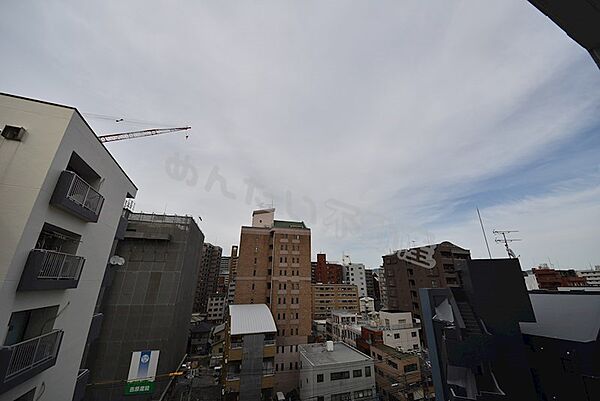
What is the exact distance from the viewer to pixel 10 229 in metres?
6.26

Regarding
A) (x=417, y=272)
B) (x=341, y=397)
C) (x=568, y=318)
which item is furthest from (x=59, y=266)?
(x=417, y=272)

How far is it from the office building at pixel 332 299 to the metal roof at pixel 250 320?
117ft

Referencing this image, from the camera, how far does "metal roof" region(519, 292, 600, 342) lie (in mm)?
6776

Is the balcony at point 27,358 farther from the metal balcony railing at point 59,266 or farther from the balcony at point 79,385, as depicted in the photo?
the balcony at point 79,385

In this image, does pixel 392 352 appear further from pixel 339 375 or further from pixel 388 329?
pixel 339 375

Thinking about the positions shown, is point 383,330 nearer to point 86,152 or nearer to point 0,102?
point 86,152

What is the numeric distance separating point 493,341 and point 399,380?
23.6 metres

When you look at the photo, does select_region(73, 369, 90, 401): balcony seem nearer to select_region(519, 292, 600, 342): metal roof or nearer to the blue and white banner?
the blue and white banner

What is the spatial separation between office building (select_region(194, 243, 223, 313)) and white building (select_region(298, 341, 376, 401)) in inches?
2036

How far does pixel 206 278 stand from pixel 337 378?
60354 millimetres

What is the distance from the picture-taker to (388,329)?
33.1m

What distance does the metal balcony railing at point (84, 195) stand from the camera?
7855 mm

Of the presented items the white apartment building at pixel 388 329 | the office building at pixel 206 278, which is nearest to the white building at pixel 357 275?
the white apartment building at pixel 388 329

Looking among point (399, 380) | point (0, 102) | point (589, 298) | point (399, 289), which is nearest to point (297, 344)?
point (399, 380)
